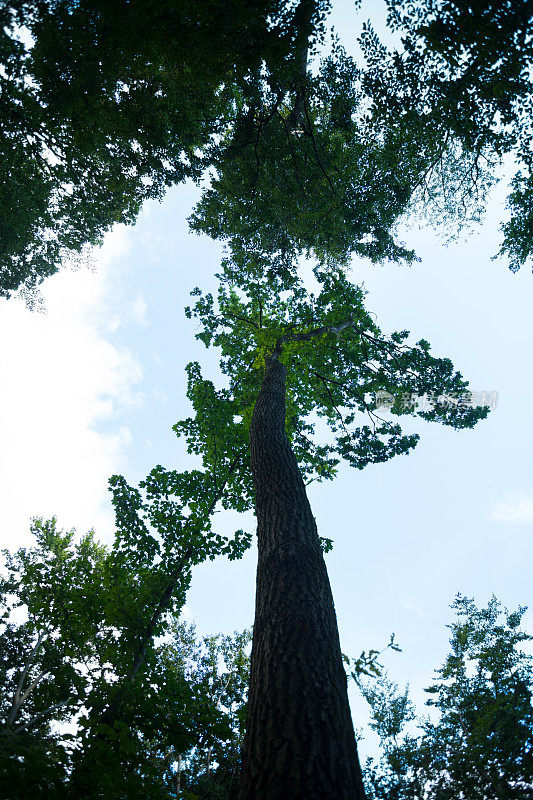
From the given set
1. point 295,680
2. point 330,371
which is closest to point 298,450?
point 330,371

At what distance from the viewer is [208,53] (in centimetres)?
626

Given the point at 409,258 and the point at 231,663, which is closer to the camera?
the point at 409,258

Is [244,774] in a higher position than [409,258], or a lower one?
lower

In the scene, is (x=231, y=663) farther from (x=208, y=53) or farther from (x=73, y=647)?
(x=208, y=53)

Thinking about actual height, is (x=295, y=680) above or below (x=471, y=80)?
below

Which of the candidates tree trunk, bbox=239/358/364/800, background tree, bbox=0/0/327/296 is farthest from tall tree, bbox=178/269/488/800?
background tree, bbox=0/0/327/296

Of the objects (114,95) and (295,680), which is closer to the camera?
(295,680)

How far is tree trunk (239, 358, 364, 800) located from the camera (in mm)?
2113

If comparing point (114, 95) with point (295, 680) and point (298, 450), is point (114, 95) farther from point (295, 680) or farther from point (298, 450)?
point (295, 680)

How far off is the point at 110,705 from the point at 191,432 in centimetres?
603

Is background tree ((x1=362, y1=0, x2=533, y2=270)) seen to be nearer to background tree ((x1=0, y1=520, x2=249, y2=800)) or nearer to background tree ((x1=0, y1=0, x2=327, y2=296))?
background tree ((x1=0, y1=0, x2=327, y2=296))

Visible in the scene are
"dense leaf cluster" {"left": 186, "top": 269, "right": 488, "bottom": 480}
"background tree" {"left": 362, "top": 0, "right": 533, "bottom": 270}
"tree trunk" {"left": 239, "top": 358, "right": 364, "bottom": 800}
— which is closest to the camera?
"tree trunk" {"left": 239, "top": 358, "right": 364, "bottom": 800}

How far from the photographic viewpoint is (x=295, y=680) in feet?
8.71

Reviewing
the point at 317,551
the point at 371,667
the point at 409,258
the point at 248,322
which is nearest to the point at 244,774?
the point at 317,551
